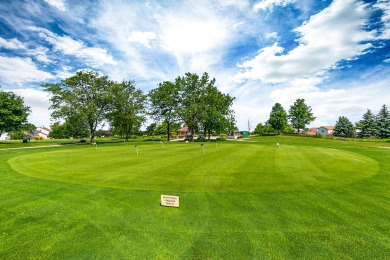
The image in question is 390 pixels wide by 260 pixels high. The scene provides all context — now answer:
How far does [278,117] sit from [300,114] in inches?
363

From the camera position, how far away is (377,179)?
1112cm

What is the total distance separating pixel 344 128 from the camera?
8119 cm

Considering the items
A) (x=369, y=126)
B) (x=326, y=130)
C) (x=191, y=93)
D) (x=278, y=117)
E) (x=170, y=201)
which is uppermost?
(x=191, y=93)

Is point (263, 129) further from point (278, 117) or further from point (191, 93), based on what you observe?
point (191, 93)

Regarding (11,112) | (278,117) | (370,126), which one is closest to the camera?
(11,112)

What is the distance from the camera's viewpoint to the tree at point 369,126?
74781mm

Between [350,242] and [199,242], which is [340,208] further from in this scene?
[199,242]

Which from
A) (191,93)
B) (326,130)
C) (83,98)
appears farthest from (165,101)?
(326,130)

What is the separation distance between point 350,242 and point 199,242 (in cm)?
384

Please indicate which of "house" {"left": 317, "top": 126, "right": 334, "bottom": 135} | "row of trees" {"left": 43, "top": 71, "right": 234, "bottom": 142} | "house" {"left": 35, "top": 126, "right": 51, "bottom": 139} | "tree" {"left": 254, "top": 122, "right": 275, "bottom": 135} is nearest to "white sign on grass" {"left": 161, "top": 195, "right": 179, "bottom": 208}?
"row of trees" {"left": 43, "top": 71, "right": 234, "bottom": 142}

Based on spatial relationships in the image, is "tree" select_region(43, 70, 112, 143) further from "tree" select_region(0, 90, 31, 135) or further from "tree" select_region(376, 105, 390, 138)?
"tree" select_region(376, 105, 390, 138)

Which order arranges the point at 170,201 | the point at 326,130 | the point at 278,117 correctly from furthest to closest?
1. the point at 326,130
2. the point at 278,117
3. the point at 170,201

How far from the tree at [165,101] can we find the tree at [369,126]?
241ft

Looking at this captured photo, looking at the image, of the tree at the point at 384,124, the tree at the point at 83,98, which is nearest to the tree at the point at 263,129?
the tree at the point at 384,124
